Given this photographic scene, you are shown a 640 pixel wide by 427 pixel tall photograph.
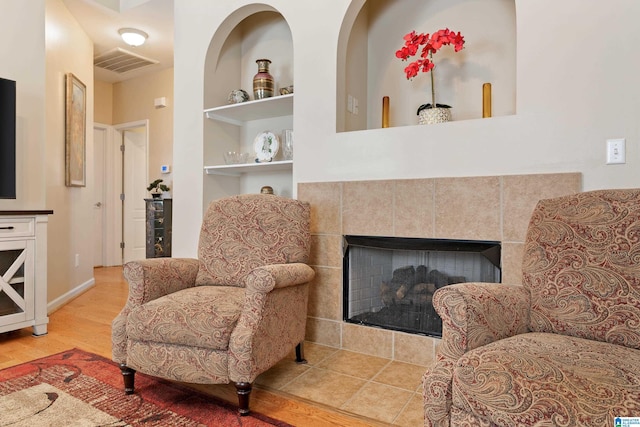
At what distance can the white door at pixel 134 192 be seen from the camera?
596cm

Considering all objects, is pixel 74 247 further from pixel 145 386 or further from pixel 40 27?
pixel 145 386

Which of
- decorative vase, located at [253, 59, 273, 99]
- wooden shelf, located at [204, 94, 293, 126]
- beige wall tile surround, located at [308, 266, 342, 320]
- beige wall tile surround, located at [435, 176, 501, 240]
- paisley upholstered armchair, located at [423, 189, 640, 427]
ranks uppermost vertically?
decorative vase, located at [253, 59, 273, 99]

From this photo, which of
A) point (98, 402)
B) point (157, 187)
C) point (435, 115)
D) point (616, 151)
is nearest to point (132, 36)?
point (157, 187)

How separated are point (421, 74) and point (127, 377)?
2482 millimetres

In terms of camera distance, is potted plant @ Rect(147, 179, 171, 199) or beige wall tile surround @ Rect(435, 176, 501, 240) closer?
beige wall tile surround @ Rect(435, 176, 501, 240)

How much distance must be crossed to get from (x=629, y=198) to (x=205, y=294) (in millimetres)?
1788

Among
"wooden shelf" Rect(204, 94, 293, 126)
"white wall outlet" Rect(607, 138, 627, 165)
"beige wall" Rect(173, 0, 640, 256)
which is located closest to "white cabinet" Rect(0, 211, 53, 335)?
"wooden shelf" Rect(204, 94, 293, 126)

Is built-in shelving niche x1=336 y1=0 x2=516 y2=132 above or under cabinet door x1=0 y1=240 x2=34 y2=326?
above

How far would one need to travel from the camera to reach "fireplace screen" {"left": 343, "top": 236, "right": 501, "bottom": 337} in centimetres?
217

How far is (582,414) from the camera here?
35.5 inches

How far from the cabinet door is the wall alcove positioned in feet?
4.10

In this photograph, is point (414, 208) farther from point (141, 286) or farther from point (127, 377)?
point (127, 377)

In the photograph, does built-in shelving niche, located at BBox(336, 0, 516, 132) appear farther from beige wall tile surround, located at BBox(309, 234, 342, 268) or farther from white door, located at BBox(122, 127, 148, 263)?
white door, located at BBox(122, 127, 148, 263)

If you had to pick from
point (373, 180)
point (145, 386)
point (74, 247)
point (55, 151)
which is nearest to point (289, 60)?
point (373, 180)
